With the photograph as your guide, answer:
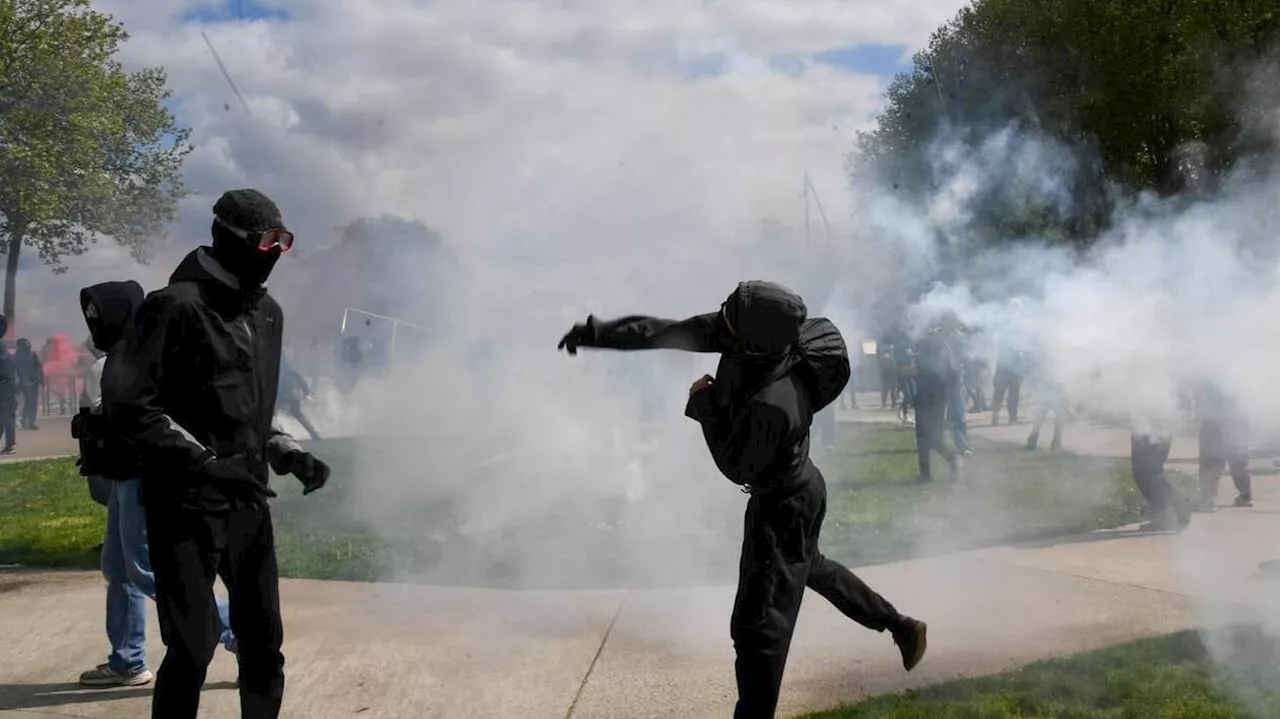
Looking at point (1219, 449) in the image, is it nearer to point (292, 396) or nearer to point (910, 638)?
point (910, 638)

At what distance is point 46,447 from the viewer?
1566 centimetres

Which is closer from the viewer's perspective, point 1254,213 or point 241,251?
point 241,251

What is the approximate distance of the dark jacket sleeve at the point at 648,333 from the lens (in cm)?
358

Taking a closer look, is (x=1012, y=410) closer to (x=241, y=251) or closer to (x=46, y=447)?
(x=46, y=447)

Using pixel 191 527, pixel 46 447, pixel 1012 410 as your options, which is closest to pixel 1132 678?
pixel 191 527

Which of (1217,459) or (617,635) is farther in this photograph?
(1217,459)

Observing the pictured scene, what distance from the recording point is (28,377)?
18.4 meters

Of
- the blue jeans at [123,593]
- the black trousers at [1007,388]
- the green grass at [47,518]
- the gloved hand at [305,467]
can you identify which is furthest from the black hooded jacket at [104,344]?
the black trousers at [1007,388]

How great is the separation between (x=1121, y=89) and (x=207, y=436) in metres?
17.4

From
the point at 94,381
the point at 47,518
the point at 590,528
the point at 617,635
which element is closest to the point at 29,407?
the point at 47,518

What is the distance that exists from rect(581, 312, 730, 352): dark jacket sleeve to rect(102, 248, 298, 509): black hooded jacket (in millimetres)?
1018

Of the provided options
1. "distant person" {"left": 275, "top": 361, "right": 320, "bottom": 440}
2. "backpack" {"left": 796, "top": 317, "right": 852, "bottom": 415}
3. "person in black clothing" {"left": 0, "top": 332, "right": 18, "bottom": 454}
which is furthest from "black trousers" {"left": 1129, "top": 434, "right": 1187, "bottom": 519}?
"person in black clothing" {"left": 0, "top": 332, "right": 18, "bottom": 454}

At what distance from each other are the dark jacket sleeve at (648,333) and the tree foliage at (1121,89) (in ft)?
36.7

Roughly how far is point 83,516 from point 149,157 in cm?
1282
